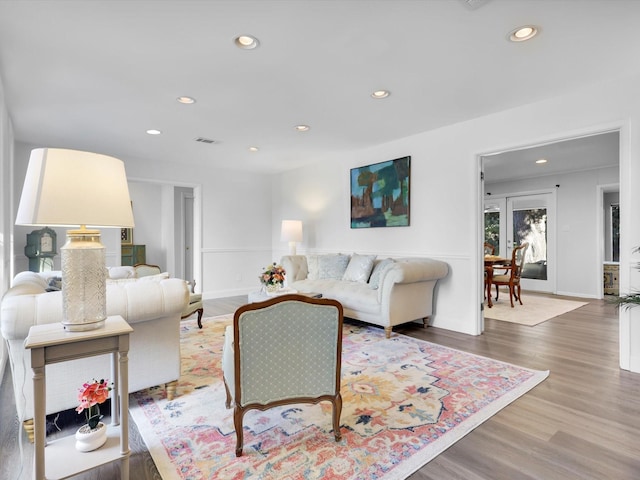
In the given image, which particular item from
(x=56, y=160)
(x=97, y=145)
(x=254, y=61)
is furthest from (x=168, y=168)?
(x=56, y=160)

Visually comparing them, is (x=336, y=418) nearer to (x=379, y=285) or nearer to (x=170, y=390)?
(x=170, y=390)

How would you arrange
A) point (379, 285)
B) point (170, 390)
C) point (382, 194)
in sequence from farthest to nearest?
point (382, 194), point (379, 285), point (170, 390)

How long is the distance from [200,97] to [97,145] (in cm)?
258

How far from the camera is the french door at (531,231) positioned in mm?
6996

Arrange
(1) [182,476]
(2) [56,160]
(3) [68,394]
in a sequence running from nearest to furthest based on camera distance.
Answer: (2) [56,160] < (1) [182,476] < (3) [68,394]

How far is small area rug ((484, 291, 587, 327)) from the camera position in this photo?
4.71 m

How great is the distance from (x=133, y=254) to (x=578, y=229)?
8.83m

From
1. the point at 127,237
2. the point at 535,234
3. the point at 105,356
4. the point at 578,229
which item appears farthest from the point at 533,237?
the point at 127,237

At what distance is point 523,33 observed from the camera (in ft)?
7.27

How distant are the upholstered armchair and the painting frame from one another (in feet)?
9.84

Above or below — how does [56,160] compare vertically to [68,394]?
above

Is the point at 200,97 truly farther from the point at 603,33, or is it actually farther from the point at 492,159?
the point at 492,159

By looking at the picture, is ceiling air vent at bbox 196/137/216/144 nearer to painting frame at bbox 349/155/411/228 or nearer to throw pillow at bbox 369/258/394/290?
painting frame at bbox 349/155/411/228

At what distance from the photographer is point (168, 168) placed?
230 inches
